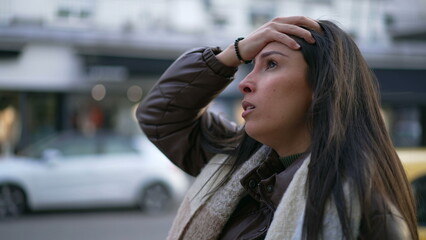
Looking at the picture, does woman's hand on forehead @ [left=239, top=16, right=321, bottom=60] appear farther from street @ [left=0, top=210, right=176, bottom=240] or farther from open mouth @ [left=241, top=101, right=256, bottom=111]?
street @ [left=0, top=210, right=176, bottom=240]

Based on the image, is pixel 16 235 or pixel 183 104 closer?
pixel 183 104

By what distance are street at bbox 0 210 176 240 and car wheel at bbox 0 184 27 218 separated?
0.62ft

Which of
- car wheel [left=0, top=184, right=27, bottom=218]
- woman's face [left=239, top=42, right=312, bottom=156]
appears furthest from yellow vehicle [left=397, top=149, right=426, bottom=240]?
car wheel [left=0, top=184, right=27, bottom=218]

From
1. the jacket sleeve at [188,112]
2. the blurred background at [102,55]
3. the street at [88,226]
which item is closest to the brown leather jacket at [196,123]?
the jacket sleeve at [188,112]

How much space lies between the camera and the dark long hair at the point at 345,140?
132 centimetres

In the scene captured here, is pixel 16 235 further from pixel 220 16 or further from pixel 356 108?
pixel 220 16

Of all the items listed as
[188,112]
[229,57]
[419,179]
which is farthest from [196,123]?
[419,179]

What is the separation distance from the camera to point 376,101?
157 centimetres

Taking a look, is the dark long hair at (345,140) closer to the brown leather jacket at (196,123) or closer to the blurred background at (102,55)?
the brown leather jacket at (196,123)

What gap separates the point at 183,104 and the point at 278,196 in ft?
2.22

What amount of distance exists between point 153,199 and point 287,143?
8.59 metres

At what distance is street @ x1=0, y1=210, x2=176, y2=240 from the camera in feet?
26.7

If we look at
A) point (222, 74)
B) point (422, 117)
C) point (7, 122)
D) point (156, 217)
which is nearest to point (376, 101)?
point (222, 74)

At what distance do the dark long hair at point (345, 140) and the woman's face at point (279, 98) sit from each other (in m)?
0.04
